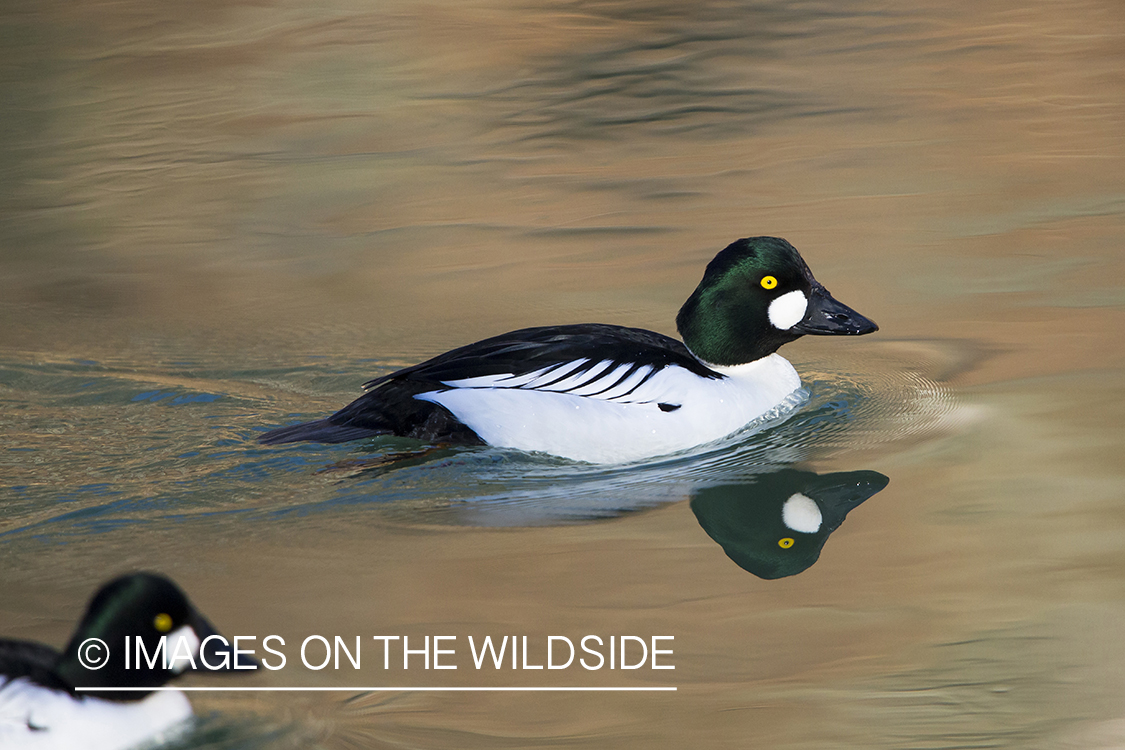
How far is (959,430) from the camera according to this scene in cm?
608

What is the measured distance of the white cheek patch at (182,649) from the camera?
3.61 m

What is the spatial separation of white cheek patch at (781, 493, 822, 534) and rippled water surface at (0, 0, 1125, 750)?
64mm

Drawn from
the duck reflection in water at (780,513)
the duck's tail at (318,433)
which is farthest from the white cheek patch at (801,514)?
the duck's tail at (318,433)

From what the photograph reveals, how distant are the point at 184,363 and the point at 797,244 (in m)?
4.05

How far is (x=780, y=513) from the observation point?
534 cm

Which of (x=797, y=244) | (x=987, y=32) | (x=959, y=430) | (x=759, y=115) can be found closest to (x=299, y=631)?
(x=959, y=430)

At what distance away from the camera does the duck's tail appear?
570 centimetres

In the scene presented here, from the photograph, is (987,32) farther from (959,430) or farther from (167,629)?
(167,629)

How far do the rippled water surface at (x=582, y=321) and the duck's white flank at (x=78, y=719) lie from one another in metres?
0.12

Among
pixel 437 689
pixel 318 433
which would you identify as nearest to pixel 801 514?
pixel 437 689

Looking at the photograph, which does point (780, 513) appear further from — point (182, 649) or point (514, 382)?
point (182, 649)

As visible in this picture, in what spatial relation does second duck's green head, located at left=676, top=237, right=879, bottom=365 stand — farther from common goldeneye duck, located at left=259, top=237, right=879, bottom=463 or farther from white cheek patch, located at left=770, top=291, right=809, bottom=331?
common goldeneye duck, located at left=259, top=237, right=879, bottom=463

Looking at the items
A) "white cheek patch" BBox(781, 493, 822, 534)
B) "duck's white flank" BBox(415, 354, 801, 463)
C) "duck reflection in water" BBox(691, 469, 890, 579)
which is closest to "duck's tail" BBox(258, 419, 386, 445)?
"duck's white flank" BBox(415, 354, 801, 463)

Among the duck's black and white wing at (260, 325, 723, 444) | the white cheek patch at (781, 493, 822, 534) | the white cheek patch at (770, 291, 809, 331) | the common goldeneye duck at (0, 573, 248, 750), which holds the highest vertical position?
the white cheek patch at (770, 291, 809, 331)
